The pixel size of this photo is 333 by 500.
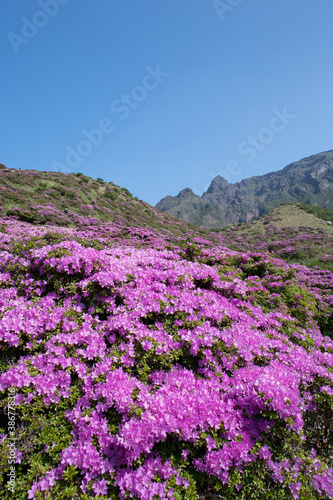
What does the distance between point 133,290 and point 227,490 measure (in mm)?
3042

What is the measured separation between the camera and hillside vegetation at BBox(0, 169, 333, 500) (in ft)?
8.17

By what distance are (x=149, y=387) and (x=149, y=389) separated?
0.08 ft

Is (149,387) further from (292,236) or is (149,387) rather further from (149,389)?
(292,236)

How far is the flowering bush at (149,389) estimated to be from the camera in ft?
8.19

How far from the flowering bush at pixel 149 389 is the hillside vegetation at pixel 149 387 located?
0.02 m

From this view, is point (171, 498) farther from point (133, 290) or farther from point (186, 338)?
point (133, 290)

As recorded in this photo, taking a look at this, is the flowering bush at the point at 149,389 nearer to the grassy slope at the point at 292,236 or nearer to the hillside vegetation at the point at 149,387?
Answer: the hillside vegetation at the point at 149,387

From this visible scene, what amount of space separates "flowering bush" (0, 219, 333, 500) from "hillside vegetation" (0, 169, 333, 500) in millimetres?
16

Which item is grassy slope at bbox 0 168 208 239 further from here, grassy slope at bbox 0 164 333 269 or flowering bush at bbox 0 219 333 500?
flowering bush at bbox 0 219 333 500

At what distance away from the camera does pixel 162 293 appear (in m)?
4.79

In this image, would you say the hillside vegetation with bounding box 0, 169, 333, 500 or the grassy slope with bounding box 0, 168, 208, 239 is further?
the grassy slope with bounding box 0, 168, 208, 239

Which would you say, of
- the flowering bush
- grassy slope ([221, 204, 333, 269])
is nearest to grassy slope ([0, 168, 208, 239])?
grassy slope ([221, 204, 333, 269])

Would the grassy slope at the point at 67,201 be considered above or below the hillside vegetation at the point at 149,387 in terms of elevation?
above

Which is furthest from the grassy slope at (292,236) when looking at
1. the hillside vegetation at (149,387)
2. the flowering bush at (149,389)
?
the flowering bush at (149,389)
